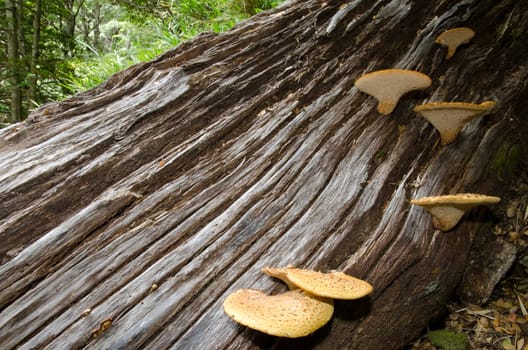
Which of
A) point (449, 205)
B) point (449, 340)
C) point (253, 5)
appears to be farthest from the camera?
point (253, 5)

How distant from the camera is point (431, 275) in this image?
2.36 m

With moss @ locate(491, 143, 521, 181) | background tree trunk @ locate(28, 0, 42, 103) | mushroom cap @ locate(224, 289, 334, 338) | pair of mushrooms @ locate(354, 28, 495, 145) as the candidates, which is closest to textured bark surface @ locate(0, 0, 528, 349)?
moss @ locate(491, 143, 521, 181)

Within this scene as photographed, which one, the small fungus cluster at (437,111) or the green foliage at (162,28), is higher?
the green foliage at (162,28)

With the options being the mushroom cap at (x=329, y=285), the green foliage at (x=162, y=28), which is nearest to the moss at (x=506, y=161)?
the mushroom cap at (x=329, y=285)

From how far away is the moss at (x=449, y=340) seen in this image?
7.93ft

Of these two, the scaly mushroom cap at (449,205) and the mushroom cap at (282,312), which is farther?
the scaly mushroom cap at (449,205)

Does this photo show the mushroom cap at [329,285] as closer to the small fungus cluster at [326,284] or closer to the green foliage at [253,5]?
the small fungus cluster at [326,284]

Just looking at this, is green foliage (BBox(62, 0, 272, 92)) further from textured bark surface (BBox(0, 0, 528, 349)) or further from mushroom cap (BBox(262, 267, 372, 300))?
mushroom cap (BBox(262, 267, 372, 300))

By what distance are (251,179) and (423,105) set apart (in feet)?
4.38

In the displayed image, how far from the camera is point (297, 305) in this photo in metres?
1.65

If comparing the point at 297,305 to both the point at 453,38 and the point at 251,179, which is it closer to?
the point at 251,179

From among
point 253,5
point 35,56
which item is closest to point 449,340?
point 253,5

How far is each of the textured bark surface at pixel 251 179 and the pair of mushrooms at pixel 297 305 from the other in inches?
12.7

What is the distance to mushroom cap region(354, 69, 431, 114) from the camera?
231 cm
